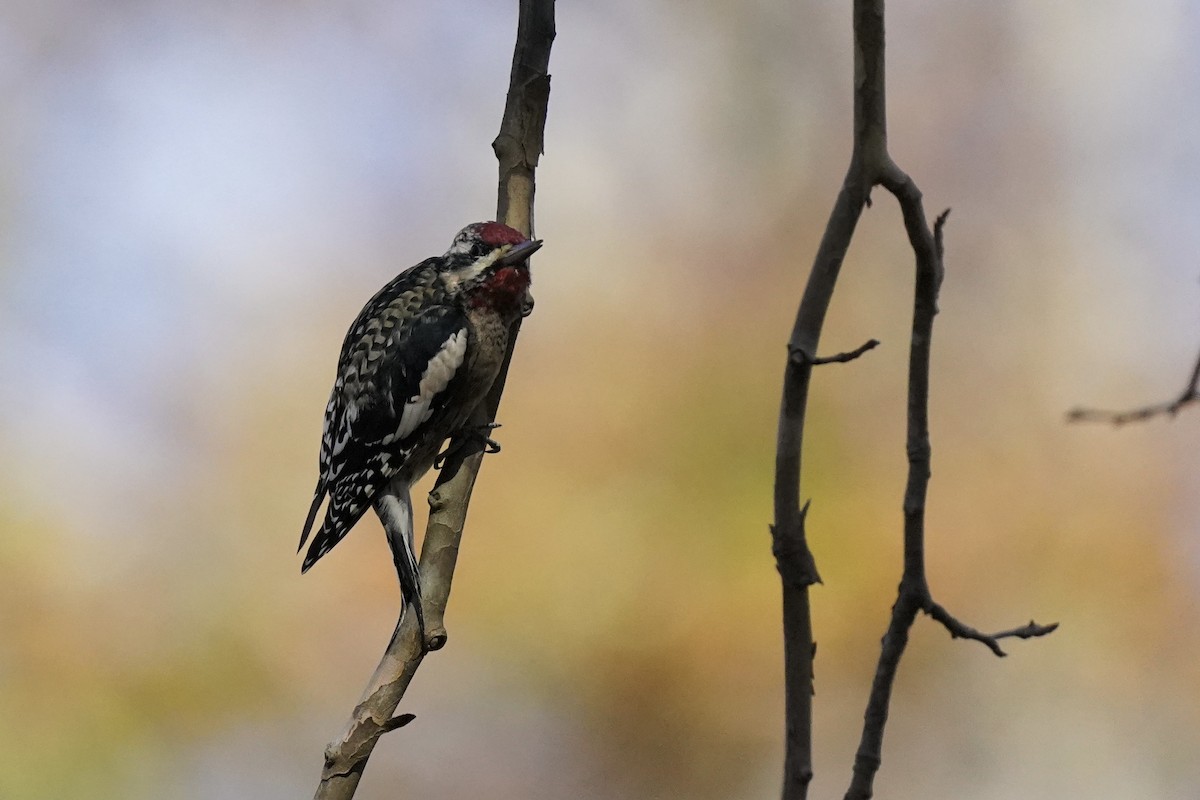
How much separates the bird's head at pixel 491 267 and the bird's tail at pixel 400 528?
1.27ft

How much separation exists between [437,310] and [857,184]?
3.40ft

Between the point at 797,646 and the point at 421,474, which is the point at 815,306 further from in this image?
the point at 421,474

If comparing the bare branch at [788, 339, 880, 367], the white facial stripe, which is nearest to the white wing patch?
the white facial stripe

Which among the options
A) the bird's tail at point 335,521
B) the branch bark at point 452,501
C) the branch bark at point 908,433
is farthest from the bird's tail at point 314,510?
the branch bark at point 908,433

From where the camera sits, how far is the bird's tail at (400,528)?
1861 mm

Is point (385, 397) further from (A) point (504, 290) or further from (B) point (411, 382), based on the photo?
(A) point (504, 290)

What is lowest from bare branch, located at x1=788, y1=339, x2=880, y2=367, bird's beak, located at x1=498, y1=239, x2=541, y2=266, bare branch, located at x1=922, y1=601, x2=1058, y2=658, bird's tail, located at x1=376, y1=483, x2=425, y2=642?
bare branch, located at x1=922, y1=601, x2=1058, y2=658

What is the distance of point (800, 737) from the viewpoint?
→ 1220mm

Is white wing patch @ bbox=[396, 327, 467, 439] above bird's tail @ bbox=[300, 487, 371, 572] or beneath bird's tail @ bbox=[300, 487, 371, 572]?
above

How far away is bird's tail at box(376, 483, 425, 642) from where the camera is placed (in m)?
1.86

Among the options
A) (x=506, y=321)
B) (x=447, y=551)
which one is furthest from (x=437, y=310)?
(x=447, y=551)

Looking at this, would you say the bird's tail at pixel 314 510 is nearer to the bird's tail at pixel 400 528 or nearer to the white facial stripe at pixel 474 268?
the bird's tail at pixel 400 528

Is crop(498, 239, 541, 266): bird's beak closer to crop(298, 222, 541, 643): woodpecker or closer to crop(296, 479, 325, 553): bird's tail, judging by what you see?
crop(298, 222, 541, 643): woodpecker

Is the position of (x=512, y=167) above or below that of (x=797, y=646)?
above
